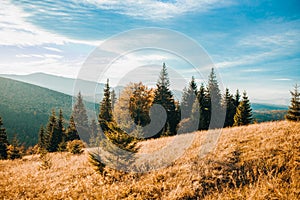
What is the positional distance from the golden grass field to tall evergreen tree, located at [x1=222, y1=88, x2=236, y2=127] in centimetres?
3766

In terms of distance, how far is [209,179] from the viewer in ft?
22.7

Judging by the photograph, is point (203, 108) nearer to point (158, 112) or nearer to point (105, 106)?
point (158, 112)

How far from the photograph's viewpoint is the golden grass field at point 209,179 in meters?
5.79

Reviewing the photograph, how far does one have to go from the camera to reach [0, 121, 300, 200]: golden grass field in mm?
5789

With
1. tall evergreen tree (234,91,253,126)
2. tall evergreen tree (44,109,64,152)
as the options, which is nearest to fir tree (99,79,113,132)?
tall evergreen tree (44,109,64,152)

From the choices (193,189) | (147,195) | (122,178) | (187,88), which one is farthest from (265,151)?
(187,88)

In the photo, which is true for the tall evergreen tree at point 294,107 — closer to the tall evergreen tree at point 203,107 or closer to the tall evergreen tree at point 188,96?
the tall evergreen tree at point 203,107

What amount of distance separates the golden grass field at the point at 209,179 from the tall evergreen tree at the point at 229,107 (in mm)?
37662

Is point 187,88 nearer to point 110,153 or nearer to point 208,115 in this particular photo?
point 208,115

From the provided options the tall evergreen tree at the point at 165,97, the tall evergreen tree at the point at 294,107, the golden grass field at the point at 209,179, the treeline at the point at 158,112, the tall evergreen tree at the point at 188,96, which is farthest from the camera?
the tall evergreen tree at the point at 188,96

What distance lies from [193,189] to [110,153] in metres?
4.20

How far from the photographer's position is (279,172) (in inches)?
249

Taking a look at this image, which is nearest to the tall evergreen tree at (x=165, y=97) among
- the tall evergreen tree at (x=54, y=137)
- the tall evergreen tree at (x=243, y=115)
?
the tall evergreen tree at (x=243, y=115)

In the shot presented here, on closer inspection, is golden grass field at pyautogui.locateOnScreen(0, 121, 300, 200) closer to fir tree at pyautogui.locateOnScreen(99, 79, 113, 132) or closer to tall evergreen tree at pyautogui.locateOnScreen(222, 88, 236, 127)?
fir tree at pyautogui.locateOnScreen(99, 79, 113, 132)
